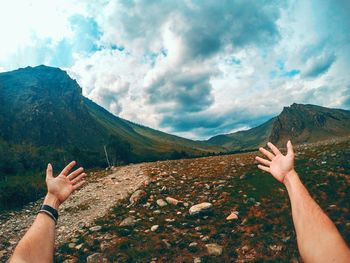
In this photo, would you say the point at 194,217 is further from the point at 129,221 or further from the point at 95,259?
the point at 95,259

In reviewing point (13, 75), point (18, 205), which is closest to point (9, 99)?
point (13, 75)

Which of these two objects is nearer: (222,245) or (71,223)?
(222,245)

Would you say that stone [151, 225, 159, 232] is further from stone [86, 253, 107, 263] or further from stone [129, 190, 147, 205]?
stone [129, 190, 147, 205]

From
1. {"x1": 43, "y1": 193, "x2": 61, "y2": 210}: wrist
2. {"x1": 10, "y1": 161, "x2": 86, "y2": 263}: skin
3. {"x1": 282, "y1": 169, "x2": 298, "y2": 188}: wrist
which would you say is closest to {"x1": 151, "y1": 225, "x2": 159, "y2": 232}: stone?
{"x1": 10, "y1": 161, "x2": 86, "y2": 263}: skin

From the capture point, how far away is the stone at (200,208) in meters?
14.6

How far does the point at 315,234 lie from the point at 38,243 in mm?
2629

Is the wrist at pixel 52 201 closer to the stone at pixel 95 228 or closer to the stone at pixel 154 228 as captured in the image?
the stone at pixel 154 228

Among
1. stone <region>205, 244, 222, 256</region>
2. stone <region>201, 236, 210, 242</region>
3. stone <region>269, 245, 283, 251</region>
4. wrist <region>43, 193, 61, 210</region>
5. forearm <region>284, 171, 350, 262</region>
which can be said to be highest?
wrist <region>43, 193, 61, 210</region>

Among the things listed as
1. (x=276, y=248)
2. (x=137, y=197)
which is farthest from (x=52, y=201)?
(x=137, y=197)

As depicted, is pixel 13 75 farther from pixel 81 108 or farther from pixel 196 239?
pixel 196 239

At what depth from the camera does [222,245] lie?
36.9ft

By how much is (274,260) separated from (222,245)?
6.86ft

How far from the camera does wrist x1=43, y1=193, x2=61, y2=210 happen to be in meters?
3.47

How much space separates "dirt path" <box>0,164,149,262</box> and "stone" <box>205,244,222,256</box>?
22.1 feet
